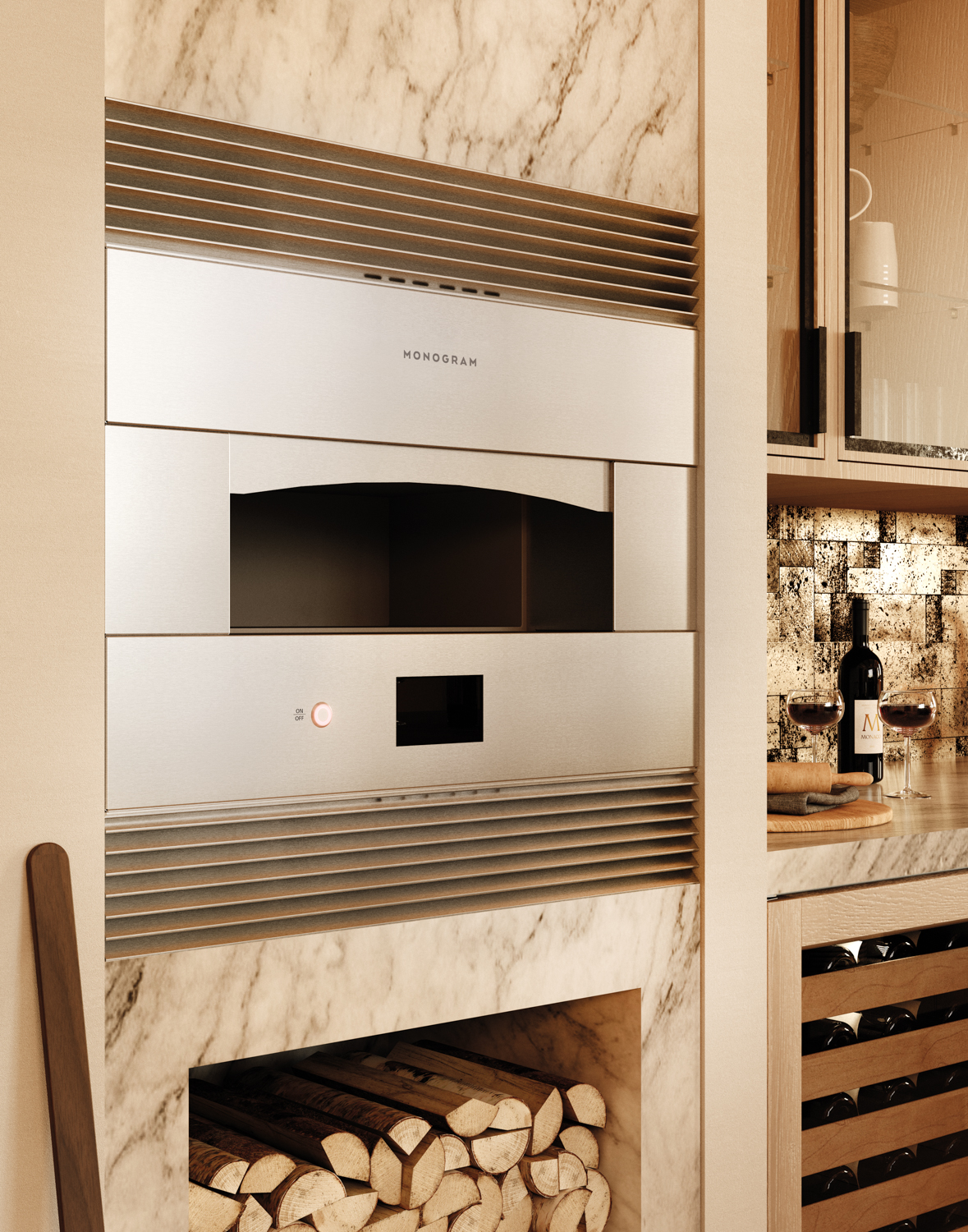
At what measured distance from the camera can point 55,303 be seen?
1044 millimetres

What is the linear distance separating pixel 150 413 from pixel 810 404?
43.5 inches

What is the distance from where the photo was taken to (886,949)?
5.53ft

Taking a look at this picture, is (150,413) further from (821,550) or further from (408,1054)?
(821,550)

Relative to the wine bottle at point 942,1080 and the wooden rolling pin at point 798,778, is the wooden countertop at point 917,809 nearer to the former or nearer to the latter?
the wooden rolling pin at point 798,778

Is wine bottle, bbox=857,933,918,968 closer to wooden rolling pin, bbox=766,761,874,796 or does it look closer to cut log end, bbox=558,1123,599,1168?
wooden rolling pin, bbox=766,761,874,796

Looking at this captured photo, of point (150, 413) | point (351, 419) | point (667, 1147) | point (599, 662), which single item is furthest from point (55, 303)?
point (667, 1147)

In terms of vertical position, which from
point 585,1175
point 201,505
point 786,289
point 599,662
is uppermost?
point 786,289

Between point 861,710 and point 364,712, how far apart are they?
133 cm

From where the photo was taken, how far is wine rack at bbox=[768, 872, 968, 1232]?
1525 millimetres

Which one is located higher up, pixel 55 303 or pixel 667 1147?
pixel 55 303

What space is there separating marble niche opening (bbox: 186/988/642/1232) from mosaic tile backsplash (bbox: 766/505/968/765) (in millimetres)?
935

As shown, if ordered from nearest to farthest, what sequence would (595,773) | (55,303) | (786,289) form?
(55,303), (595,773), (786,289)

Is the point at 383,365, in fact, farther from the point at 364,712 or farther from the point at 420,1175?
the point at 420,1175

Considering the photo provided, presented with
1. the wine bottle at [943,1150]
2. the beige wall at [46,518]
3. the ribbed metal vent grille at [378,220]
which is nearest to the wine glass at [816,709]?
the wine bottle at [943,1150]
